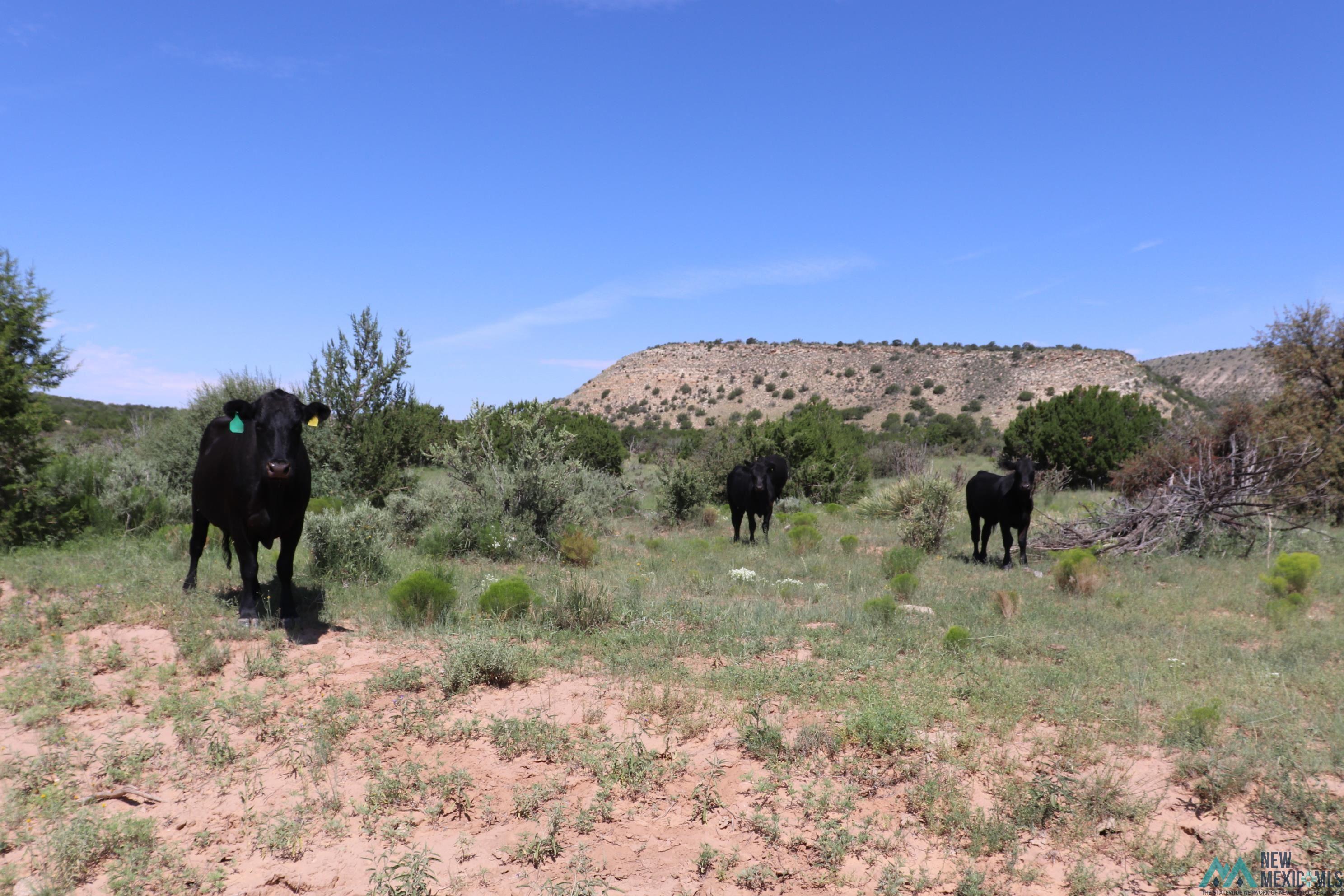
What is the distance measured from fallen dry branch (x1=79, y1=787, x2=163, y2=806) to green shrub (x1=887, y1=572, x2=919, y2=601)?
286 inches

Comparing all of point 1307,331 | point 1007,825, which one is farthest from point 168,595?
point 1307,331

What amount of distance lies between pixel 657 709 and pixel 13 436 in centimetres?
1048

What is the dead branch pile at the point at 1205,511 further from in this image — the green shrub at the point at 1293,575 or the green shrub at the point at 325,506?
the green shrub at the point at 325,506

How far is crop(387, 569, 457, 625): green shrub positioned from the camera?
282 inches

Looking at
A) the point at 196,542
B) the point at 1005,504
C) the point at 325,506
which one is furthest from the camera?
the point at 1005,504

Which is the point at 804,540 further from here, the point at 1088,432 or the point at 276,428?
the point at 1088,432

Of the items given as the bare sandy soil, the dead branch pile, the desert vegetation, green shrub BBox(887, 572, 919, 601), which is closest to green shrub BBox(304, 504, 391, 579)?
the desert vegetation

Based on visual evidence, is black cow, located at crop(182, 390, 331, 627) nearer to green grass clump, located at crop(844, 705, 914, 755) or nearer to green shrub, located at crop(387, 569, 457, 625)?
green shrub, located at crop(387, 569, 457, 625)

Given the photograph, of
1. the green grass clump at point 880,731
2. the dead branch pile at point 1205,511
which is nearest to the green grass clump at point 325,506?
the green grass clump at point 880,731

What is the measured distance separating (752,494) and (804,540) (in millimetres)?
1928

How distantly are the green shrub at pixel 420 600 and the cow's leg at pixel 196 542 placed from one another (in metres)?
2.34

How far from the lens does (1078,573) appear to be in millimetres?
9609

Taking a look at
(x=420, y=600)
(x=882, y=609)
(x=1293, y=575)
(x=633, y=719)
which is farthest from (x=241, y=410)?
(x=1293, y=575)

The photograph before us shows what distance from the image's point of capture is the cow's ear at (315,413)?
22.6 ft
